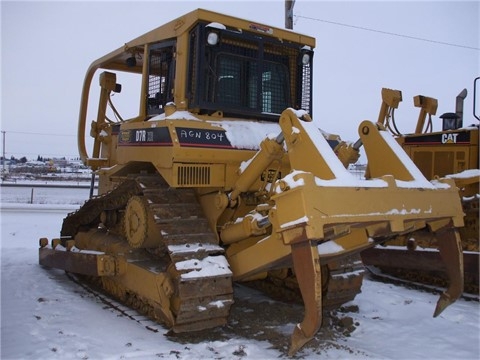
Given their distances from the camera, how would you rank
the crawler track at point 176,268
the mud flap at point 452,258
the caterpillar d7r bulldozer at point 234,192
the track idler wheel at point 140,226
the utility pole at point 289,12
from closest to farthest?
1. the caterpillar d7r bulldozer at point 234,192
2. the crawler track at point 176,268
3. the mud flap at point 452,258
4. the track idler wheel at point 140,226
5. the utility pole at point 289,12

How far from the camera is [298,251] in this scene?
146 inches

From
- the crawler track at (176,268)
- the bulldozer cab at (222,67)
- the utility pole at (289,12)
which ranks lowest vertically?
the crawler track at (176,268)

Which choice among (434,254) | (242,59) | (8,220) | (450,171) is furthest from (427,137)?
(8,220)

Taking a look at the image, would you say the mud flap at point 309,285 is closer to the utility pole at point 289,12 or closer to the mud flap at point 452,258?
the mud flap at point 452,258

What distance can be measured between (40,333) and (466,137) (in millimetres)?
6298

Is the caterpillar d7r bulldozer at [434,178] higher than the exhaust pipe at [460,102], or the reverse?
the exhaust pipe at [460,102]

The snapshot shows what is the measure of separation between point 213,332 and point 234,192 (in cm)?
137

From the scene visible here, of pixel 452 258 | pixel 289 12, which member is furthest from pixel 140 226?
pixel 289 12

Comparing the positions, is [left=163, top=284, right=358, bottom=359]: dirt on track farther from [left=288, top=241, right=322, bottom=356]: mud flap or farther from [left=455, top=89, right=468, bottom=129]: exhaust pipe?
[left=455, top=89, right=468, bottom=129]: exhaust pipe

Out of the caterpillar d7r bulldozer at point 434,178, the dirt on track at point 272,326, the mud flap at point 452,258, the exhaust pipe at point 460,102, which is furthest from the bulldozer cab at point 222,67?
the exhaust pipe at point 460,102

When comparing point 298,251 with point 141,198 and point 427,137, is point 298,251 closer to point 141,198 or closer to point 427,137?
point 141,198

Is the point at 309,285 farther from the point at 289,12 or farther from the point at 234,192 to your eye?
the point at 289,12

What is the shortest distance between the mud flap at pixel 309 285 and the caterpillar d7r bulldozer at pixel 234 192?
0.03 ft

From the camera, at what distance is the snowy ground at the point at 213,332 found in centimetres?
430
